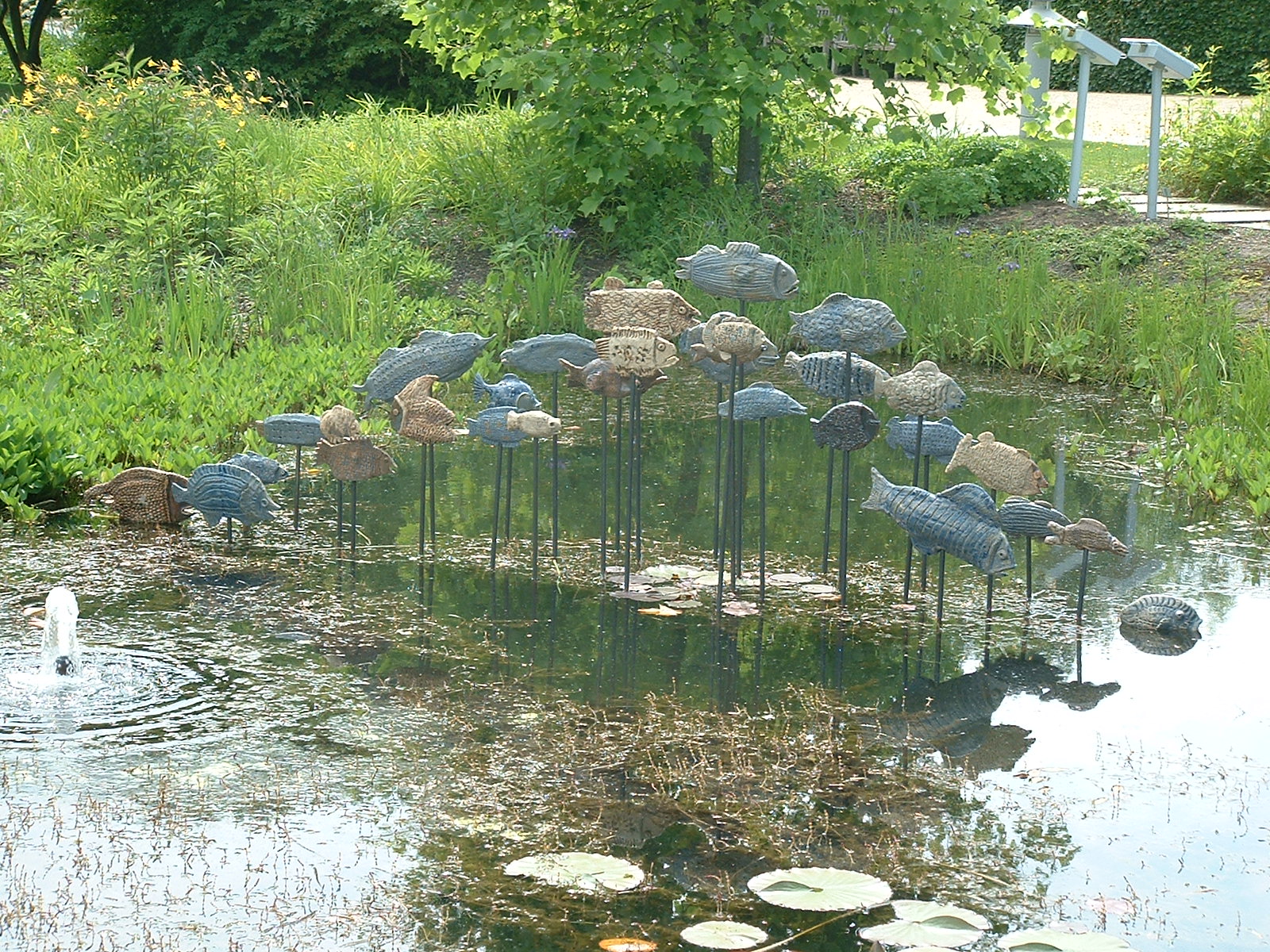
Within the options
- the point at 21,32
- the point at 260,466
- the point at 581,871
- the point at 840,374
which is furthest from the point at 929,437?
the point at 21,32

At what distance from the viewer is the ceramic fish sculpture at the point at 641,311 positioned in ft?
15.1

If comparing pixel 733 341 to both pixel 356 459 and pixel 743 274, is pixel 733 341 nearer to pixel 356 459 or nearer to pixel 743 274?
pixel 743 274

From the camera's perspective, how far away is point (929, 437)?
4.87 m

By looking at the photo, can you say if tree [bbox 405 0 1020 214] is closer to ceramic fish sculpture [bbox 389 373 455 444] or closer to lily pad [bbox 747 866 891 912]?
ceramic fish sculpture [bbox 389 373 455 444]

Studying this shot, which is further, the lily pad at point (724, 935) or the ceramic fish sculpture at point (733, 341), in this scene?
the ceramic fish sculpture at point (733, 341)

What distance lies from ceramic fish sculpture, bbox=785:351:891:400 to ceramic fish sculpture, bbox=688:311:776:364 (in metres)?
0.18

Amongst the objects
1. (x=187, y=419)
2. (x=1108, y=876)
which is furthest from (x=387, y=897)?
(x=187, y=419)

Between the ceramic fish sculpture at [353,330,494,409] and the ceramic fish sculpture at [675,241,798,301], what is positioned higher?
the ceramic fish sculpture at [675,241,798,301]

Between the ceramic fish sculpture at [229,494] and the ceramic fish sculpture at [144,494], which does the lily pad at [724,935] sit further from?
the ceramic fish sculpture at [144,494]

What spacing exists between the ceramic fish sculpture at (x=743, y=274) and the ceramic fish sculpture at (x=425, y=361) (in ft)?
2.46

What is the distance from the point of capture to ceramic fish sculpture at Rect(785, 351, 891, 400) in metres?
4.59

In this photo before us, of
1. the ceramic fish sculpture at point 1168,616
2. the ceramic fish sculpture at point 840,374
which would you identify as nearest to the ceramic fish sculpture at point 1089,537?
the ceramic fish sculpture at point 1168,616

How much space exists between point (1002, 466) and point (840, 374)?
1.90ft

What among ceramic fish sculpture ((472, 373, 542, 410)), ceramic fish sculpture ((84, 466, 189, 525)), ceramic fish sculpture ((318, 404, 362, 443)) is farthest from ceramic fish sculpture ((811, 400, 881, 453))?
ceramic fish sculpture ((84, 466, 189, 525))
